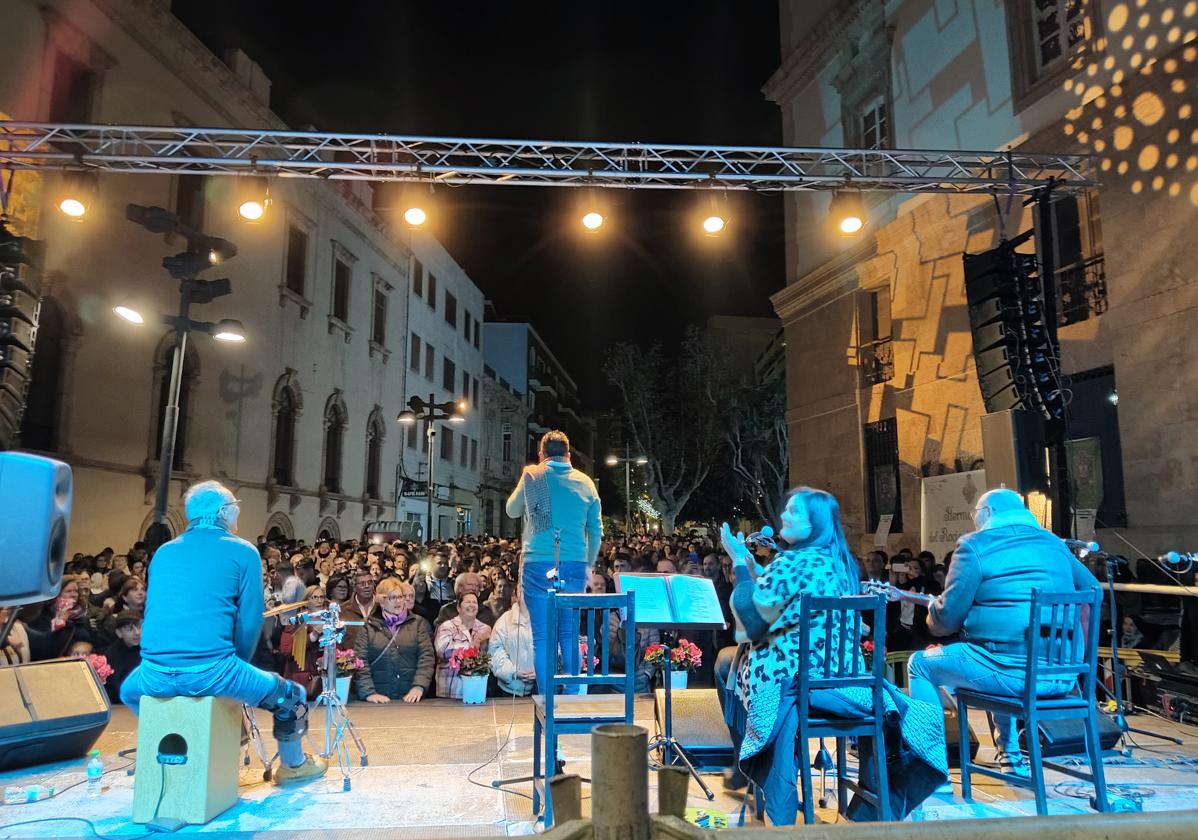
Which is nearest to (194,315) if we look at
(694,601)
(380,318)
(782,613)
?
(380,318)

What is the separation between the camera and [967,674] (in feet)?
13.8

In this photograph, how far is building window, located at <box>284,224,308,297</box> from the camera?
22.1 m

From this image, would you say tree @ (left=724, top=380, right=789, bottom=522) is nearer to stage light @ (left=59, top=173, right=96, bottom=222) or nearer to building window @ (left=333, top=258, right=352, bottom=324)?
building window @ (left=333, top=258, right=352, bottom=324)

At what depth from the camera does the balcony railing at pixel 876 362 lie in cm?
1590

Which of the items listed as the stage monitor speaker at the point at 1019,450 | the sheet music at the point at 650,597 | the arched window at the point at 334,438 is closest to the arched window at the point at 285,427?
the arched window at the point at 334,438

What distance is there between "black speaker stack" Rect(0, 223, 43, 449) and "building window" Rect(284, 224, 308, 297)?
1371cm

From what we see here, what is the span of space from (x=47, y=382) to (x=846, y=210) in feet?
42.7

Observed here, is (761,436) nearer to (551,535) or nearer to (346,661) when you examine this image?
(346,661)

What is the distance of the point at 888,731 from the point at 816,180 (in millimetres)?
7620

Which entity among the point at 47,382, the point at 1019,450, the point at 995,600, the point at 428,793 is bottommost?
the point at 428,793

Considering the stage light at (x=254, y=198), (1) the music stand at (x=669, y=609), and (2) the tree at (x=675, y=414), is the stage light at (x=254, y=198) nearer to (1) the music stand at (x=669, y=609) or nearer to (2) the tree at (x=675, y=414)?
(1) the music stand at (x=669, y=609)

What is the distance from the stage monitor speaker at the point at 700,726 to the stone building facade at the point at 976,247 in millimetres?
7129

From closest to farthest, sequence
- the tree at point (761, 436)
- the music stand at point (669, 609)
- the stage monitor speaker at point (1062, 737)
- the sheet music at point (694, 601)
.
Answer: the stage monitor speaker at point (1062, 737), the music stand at point (669, 609), the sheet music at point (694, 601), the tree at point (761, 436)

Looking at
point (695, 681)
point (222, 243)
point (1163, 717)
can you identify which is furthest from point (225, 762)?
point (222, 243)
